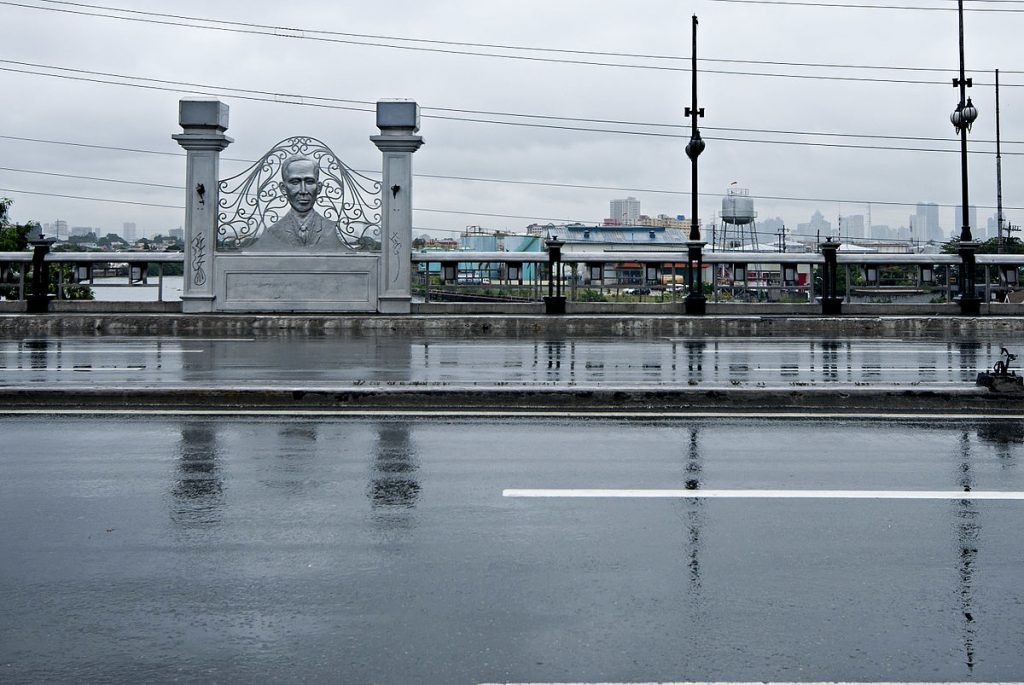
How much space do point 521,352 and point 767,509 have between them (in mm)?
11477

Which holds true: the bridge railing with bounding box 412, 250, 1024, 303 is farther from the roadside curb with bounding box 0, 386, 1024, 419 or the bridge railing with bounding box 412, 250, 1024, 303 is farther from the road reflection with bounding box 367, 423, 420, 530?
the road reflection with bounding box 367, 423, 420, 530

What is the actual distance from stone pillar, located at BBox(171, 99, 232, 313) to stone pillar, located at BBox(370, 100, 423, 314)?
361cm

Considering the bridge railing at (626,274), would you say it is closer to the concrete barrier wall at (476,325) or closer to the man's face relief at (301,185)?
the concrete barrier wall at (476,325)

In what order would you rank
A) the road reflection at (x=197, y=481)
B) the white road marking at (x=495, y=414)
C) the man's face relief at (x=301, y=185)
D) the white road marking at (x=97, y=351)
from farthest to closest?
1. the man's face relief at (x=301, y=185)
2. the white road marking at (x=97, y=351)
3. the white road marking at (x=495, y=414)
4. the road reflection at (x=197, y=481)

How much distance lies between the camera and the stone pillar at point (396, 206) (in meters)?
25.2

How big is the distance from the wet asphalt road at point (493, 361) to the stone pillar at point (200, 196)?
163 inches

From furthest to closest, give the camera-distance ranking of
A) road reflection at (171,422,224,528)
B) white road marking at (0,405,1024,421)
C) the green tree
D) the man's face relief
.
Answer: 1. the green tree
2. the man's face relief
3. white road marking at (0,405,1024,421)
4. road reflection at (171,422,224,528)

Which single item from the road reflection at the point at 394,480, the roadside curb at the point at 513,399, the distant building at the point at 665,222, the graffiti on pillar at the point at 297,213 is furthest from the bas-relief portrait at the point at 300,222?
the distant building at the point at 665,222

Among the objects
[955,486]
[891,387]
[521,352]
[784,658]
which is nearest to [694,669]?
→ [784,658]

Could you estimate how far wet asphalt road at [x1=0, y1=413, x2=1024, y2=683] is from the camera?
4438 mm

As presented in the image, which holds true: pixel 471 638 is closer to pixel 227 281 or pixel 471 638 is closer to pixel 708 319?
pixel 708 319

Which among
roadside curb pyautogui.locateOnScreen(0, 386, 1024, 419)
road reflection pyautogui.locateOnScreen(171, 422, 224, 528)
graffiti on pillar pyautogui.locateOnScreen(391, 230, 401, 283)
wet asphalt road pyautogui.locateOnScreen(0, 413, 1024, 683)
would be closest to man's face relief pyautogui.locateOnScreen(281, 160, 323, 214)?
graffiti on pillar pyautogui.locateOnScreen(391, 230, 401, 283)

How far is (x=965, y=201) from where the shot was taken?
29297 millimetres

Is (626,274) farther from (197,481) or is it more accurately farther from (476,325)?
(197,481)
